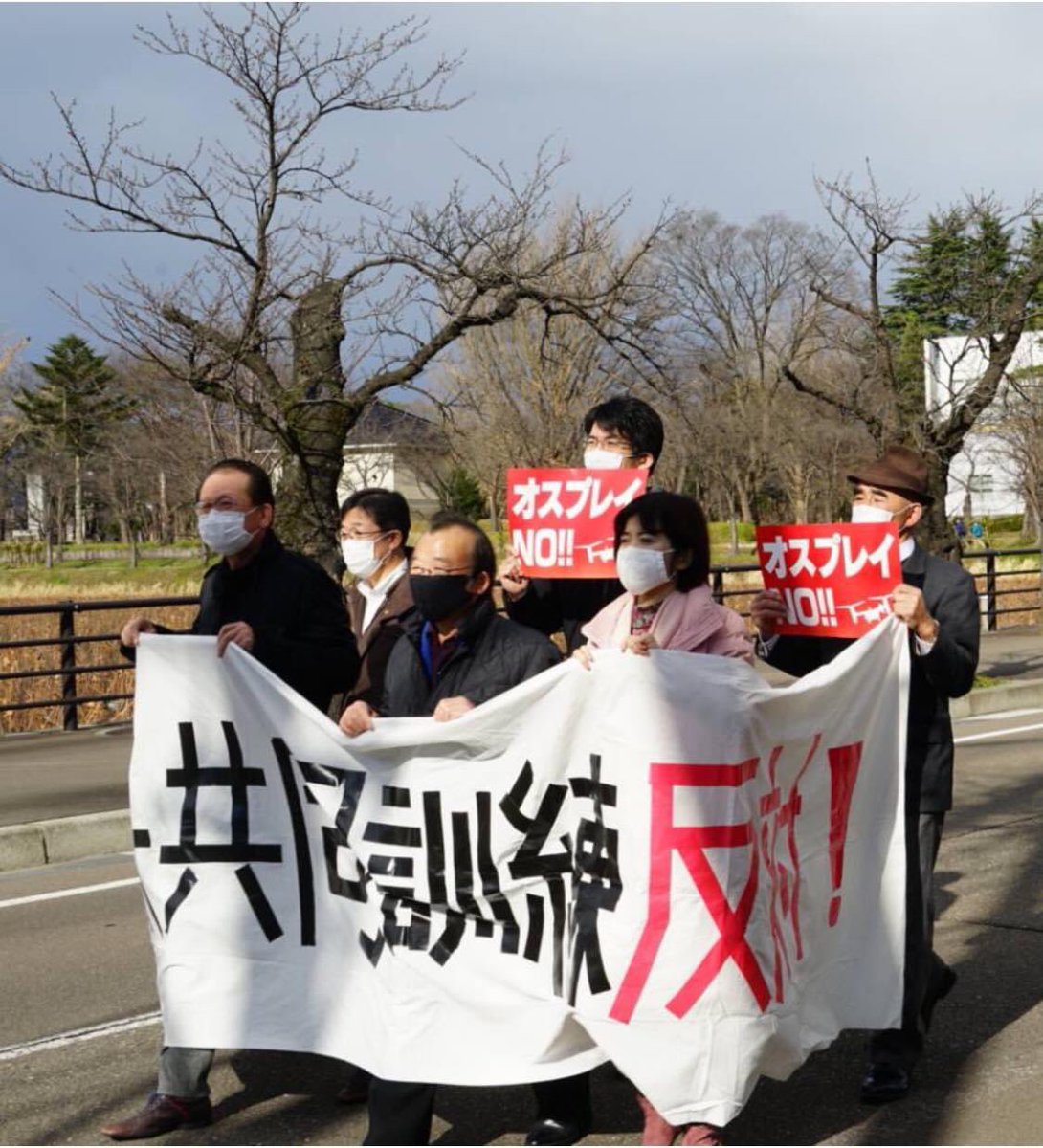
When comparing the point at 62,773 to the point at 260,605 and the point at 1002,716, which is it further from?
the point at 1002,716

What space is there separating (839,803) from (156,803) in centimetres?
203

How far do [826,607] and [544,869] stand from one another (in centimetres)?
131

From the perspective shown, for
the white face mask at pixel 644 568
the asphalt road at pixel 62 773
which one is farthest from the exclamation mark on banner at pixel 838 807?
the asphalt road at pixel 62 773

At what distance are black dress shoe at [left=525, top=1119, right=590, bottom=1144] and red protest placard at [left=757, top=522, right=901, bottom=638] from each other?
1670 mm

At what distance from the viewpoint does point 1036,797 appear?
36.5 feet

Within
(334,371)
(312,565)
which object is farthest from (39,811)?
(312,565)

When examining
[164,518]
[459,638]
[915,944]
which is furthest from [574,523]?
[164,518]

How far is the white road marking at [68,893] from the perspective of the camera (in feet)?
28.4

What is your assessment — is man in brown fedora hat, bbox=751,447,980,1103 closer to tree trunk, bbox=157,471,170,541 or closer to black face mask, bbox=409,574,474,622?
black face mask, bbox=409,574,474,622

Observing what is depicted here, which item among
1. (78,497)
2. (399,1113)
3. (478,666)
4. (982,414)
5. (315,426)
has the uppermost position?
(78,497)

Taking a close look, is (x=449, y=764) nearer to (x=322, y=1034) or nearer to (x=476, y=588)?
(x=476, y=588)

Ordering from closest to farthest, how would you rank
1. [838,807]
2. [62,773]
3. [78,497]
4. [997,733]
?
[838,807], [62,773], [997,733], [78,497]

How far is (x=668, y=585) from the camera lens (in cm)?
487

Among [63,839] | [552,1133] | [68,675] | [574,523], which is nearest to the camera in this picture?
[552,1133]
